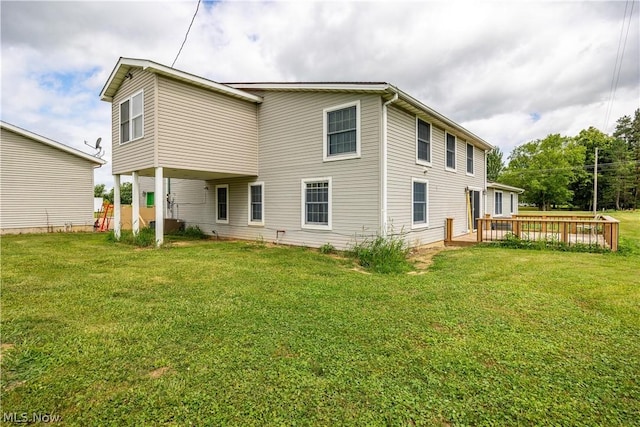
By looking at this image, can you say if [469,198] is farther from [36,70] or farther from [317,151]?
[36,70]

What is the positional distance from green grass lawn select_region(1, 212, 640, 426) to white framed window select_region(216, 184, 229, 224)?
7.06 meters

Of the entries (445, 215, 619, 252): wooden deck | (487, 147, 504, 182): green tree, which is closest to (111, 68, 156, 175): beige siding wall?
(445, 215, 619, 252): wooden deck

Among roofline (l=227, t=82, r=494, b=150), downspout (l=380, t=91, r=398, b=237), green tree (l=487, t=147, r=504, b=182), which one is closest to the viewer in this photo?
roofline (l=227, t=82, r=494, b=150)

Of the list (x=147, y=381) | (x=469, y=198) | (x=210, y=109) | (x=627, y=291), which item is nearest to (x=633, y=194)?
(x=469, y=198)

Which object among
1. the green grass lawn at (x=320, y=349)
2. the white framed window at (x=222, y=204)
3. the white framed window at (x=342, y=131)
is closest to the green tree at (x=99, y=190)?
the white framed window at (x=222, y=204)

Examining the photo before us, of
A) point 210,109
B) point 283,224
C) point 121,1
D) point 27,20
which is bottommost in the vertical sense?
point 283,224

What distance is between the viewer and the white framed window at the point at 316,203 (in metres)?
9.57

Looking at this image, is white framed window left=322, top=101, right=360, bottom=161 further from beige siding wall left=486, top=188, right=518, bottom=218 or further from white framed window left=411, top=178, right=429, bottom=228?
beige siding wall left=486, top=188, right=518, bottom=218

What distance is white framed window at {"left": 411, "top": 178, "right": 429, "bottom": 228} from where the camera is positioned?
9898 mm

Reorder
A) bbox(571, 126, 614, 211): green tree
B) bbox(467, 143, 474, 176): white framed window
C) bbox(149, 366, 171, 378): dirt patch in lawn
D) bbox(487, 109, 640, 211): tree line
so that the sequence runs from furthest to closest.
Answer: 1. bbox(571, 126, 614, 211): green tree
2. bbox(487, 109, 640, 211): tree line
3. bbox(467, 143, 474, 176): white framed window
4. bbox(149, 366, 171, 378): dirt patch in lawn

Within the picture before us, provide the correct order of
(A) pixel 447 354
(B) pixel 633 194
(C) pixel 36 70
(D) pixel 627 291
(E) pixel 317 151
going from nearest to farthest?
(A) pixel 447 354, (D) pixel 627 291, (E) pixel 317 151, (C) pixel 36 70, (B) pixel 633 194

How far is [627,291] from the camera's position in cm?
494

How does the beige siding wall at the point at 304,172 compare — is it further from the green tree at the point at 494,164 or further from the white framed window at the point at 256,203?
the green tree at the point at 494,164

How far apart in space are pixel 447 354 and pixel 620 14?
14.4 metres
